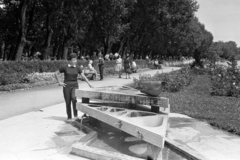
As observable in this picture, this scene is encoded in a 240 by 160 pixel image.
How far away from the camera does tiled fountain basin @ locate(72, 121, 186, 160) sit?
14.9ft

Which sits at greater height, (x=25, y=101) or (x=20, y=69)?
(x=20, y=69)

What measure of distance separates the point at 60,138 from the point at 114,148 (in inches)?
47.4

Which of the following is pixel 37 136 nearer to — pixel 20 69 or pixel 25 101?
pixel 25 101

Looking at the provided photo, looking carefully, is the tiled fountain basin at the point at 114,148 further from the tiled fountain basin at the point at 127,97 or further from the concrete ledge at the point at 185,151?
the tiled fountain basin at the point at 127,97

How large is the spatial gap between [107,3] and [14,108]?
72.7 feet

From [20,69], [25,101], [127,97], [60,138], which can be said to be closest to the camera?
[60,138]

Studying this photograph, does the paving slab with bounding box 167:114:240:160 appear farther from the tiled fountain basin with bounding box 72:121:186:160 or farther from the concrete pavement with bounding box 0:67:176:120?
the concrete pavement with bounding box 0:67:176:120

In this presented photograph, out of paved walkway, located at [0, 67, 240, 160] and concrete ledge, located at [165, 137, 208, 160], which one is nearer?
concrete ledge, located at [165, 137, 208, 160]

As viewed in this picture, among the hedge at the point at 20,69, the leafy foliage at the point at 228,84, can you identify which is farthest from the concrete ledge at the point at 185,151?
the hedge at the point at 20,69

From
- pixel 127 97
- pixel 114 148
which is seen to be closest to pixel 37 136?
pixel 114 148

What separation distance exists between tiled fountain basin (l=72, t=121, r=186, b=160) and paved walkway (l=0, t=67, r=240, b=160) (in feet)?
0.67

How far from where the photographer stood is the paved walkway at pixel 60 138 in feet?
15.8

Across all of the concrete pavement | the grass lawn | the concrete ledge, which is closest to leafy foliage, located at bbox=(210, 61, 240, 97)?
the grass lawn

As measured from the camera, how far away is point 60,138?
18.8 feet
